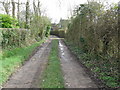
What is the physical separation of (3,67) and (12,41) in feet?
18.0

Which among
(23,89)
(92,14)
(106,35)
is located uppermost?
(92,14)

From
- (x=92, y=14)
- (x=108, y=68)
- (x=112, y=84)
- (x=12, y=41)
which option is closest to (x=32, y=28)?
(x=12, y=41)

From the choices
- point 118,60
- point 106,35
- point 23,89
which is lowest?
point 23,89

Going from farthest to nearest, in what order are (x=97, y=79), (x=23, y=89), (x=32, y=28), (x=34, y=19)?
(x=34, y=19) → (x=32, y=28) → (x=97, y=79) → (x=23, y=89)

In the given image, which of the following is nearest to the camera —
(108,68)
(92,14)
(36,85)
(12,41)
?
(36,85)

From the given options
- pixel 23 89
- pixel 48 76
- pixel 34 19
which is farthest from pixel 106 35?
pixel 34 19

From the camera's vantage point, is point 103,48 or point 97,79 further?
point 103,48

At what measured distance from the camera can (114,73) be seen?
569 cm

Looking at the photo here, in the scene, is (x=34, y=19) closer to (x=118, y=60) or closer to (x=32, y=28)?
(x=32, y=28)

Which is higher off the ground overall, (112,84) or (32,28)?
(32,28)

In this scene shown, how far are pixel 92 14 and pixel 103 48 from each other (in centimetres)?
300

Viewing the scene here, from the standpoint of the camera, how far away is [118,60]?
5.71 meters

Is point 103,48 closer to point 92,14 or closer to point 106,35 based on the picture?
point 106,35

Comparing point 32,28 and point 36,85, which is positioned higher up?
point 32,28
